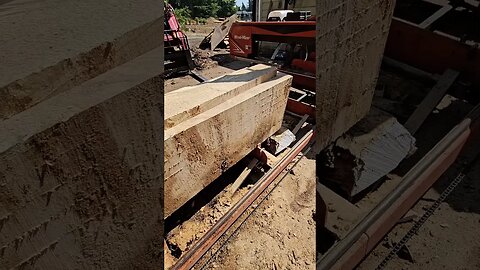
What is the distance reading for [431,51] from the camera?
9.75 feet

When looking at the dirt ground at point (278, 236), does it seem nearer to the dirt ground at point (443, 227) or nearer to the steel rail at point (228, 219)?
the steel rail at point (228, 219)

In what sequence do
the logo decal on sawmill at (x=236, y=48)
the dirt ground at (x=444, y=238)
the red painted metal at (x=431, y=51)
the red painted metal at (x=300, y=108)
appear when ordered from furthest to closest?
the logo decal on sawmill at (x=236, y=48), the red painted metal at (x=300, y=108), the red painted metal at (x=431, y=51), the dirt ground at (x=444, y=238)

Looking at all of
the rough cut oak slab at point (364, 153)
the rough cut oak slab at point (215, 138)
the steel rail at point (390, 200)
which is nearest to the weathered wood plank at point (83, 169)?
the rough cut oak slab at point (364, 153)

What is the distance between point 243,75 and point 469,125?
72.6 inches

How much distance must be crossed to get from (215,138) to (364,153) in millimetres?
1206

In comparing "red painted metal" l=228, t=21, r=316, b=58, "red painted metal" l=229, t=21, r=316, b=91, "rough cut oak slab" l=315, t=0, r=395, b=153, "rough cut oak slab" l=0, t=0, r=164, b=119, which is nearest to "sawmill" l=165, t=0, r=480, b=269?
"rough cut oak slab" l=315, t=0, r=395, b=153

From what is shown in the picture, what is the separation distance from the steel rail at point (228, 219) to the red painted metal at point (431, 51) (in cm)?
124

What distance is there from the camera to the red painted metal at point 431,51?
2.80 metres

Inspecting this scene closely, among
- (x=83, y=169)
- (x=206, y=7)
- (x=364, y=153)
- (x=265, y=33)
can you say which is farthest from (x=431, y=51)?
(x=206, y=7)

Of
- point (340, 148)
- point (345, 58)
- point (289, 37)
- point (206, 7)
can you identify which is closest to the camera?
point (345, 58)

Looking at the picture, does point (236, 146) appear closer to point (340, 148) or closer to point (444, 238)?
→ point (340, 148)

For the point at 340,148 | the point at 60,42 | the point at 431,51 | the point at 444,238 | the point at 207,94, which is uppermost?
the point at 60,42

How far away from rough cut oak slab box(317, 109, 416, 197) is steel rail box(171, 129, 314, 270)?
1070mm

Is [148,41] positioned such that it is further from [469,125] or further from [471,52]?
[471,52]
